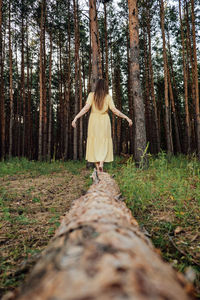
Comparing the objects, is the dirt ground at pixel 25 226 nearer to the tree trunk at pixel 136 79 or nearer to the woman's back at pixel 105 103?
the woman's back at pixel 105 103

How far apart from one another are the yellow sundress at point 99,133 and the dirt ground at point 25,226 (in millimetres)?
1089

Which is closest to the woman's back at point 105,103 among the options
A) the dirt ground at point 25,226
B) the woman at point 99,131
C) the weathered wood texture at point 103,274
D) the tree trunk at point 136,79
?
the woman at point 99,131

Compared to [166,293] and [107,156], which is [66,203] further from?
[166,293]

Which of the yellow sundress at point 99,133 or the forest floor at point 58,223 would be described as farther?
the yellow sundress at point 99,133

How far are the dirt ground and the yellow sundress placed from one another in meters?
1.09

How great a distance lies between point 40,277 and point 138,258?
0.36 metres

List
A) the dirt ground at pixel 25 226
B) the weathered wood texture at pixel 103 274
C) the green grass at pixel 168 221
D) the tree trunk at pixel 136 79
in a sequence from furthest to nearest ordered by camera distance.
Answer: the tree trunk at pixel 136 79 < the green grass at pixel 168 221 < the dirt ground at pixel 25 226 < the weathered wood texture at pixel 103 274

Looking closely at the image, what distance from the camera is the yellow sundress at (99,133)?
16.0 ft

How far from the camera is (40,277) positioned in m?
0.67

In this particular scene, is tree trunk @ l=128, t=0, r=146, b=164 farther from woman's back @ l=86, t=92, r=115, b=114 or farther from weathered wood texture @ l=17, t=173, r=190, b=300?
weathered wood texture @ l=17, t=173, r=190, b=300

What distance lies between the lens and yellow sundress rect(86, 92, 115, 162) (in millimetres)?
4867

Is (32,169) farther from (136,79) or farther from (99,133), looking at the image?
(136,79)

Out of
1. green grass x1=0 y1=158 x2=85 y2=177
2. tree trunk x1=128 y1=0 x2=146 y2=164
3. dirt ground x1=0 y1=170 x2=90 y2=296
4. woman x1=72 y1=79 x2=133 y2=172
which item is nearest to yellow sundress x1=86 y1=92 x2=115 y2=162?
woman x1=72 y1=79 x2=133 y2=172

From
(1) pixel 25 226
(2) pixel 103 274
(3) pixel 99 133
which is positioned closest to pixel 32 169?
(3) pixel 99 133
